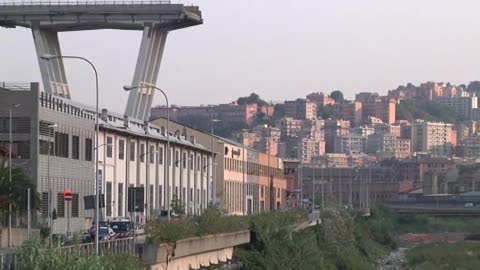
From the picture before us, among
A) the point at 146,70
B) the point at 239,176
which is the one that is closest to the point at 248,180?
the point at 239,176

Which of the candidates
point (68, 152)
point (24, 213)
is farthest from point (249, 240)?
point (68, 152)

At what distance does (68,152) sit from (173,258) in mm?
36430

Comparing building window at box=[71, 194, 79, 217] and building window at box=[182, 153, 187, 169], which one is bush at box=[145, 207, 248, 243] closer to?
building window at box=[71, 194, 79, 217]

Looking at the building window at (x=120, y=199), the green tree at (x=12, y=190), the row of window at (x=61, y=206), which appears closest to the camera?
the green tree at (x=12, y=190)

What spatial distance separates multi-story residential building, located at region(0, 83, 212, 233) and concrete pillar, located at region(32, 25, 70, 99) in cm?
1643

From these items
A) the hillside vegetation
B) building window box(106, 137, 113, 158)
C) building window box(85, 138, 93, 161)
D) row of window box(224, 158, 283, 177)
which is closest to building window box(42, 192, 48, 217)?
building window box(85, 138, 93, 161)

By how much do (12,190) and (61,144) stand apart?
16875 millimetres

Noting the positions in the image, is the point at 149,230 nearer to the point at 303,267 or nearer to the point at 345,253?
the point at 303,267

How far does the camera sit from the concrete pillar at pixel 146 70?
117812mm

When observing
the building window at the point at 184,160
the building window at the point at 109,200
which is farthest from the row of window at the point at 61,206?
the building window at the point at 184,160

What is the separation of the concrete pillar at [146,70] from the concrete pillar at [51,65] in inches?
252

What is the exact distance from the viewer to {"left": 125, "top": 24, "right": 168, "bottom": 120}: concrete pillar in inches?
4638

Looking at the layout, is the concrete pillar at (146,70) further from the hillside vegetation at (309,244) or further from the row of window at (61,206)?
the row of window at (61,206)

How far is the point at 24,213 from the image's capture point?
6400cm
